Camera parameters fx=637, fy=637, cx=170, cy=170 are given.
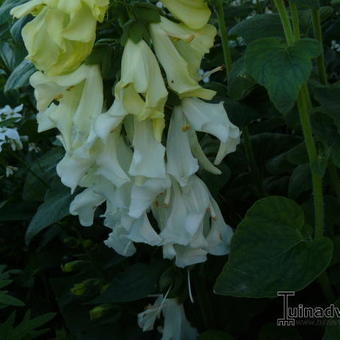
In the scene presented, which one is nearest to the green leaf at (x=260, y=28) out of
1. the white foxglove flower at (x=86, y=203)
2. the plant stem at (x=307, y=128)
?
the plant stem at (x=307, y=128)

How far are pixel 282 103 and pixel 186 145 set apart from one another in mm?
167

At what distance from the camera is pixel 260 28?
130 centimetres

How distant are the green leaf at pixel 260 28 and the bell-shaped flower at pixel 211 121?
35 centimetres

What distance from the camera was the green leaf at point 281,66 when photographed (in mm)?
943

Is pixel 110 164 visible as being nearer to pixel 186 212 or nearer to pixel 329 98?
pixel 186 212

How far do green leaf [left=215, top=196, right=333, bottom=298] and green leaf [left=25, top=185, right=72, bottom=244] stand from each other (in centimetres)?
40

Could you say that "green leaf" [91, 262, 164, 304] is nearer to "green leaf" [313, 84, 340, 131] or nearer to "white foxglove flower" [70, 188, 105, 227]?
"white foxglove flower" [70, 188, 105, 227]

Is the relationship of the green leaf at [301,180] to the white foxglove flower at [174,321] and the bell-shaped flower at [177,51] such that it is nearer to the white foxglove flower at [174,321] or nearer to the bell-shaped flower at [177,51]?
the white foxglove flower at [174,321]

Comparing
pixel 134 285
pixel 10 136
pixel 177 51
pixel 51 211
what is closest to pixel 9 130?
pixel 10 136

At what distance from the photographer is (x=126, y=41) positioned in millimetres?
934

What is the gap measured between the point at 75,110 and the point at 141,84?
15cm

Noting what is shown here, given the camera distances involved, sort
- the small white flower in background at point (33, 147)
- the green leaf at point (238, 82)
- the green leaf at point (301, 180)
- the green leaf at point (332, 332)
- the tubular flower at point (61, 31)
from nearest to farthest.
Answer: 1. the tubular flower at point (61, 31)
2. the green leaf at point (332, 332)
3. the green leaf at point (238, 82)
4. the green leaf at point (301, 180)
5. the small white flower in background at point (33, 147)

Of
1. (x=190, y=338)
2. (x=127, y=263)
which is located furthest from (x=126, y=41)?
(x=127, y=263)

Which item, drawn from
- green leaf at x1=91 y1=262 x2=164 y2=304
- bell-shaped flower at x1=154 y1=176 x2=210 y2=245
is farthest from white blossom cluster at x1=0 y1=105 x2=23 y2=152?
bell-shaped flower at x1=154 y1=176 x2=210 y2=245
